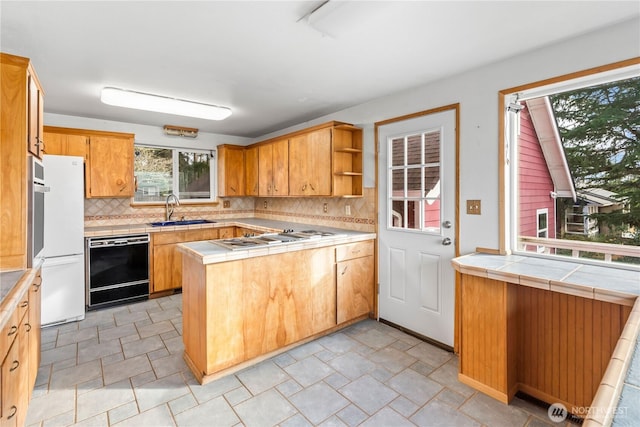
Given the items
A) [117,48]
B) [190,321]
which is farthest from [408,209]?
[117,48]

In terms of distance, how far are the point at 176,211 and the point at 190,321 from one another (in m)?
2.71

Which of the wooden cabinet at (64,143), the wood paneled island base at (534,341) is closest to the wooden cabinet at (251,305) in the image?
the wood paneled island base at (534,341)

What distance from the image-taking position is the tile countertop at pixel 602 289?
0.71 meters

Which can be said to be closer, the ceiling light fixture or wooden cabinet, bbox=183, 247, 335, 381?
wooden cabinet, bbox=183, 247, 335, 381

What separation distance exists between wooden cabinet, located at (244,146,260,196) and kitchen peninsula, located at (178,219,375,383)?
1970 millimetres

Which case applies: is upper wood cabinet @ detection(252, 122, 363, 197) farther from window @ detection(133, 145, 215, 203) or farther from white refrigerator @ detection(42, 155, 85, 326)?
white refrigerator @ detection(42, 155, 85, 326)

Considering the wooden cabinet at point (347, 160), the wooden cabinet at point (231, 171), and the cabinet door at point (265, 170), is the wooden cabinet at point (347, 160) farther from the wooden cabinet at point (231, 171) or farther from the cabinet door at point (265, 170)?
the wooden cabinet at point (231, 171)

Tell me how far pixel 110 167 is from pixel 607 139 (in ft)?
16.0

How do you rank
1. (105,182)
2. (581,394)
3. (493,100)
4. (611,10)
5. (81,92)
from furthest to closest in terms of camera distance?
1. (105,182)
2. (81,92)
3. (493,100)
4. (581,394)
5. (611,10)

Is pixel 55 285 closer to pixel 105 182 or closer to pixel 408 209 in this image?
pixel 105 182

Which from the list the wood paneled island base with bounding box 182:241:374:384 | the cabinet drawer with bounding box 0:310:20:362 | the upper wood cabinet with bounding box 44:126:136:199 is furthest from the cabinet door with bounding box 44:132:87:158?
the cabinet drawer with bounding box 0:310:20:362

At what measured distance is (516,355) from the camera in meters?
2.17

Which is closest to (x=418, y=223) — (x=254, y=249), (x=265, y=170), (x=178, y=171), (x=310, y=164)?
(x=310, y=164)

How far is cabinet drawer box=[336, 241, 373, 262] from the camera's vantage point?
3.10 m
